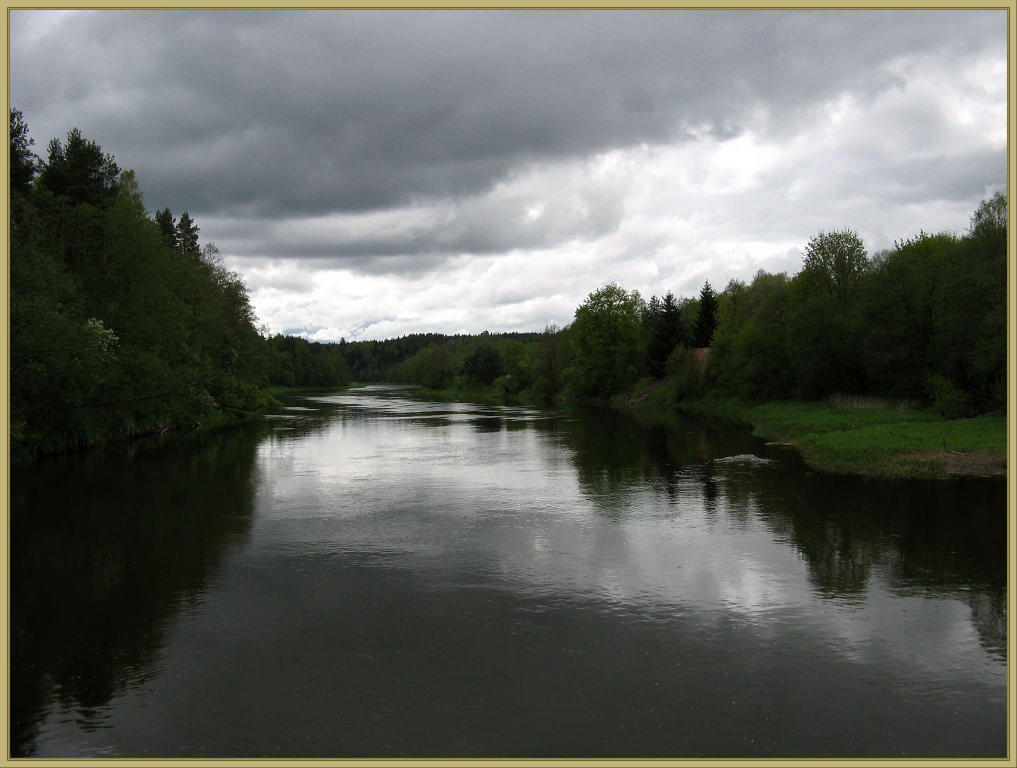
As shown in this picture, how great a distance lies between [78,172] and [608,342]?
5761cm

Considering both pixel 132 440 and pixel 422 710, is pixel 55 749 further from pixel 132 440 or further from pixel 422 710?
pixel 132 440

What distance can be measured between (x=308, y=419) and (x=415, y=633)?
168 feet

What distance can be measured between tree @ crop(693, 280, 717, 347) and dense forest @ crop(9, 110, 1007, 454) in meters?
8.81

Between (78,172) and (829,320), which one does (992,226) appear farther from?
(78,172)

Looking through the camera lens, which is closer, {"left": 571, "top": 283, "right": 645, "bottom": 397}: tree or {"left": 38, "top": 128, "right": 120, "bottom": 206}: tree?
{"left": 38, "top": 128, "right": 120, "bottom": 206}: tree

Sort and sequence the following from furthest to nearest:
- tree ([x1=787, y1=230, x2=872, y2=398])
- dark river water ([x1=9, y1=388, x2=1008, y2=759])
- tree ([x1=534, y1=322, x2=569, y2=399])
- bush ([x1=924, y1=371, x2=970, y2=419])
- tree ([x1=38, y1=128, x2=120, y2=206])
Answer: tree ([x1=534, y1=322, x2=569, y2=399]) → tree ([x1=787, y1=230, x2=872, y2=398]) → tree ([x1=38, y1=128, x2=120, y2=206]) → bush ([x1=924, y1=371, x2=970, y2=419]) → dark river water ([x1=9, y1=388, x2=1008, y2=759])

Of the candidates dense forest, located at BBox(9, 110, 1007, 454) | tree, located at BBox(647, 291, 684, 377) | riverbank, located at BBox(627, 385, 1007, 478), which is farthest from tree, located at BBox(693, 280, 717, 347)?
riverbank, located at BBox(627, 385, 1007, 478)

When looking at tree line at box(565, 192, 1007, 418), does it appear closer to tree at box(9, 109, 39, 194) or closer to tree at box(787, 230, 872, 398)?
tree at box(787, 230, 872, 398)

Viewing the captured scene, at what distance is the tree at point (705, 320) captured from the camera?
8238 centimetres

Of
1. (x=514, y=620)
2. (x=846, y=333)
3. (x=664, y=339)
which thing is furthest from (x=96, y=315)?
(x=664, y=339)

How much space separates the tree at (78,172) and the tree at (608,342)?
177ft

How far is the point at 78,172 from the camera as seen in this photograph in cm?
4247

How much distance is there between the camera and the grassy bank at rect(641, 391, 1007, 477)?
82.3ft

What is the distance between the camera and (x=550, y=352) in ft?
320
